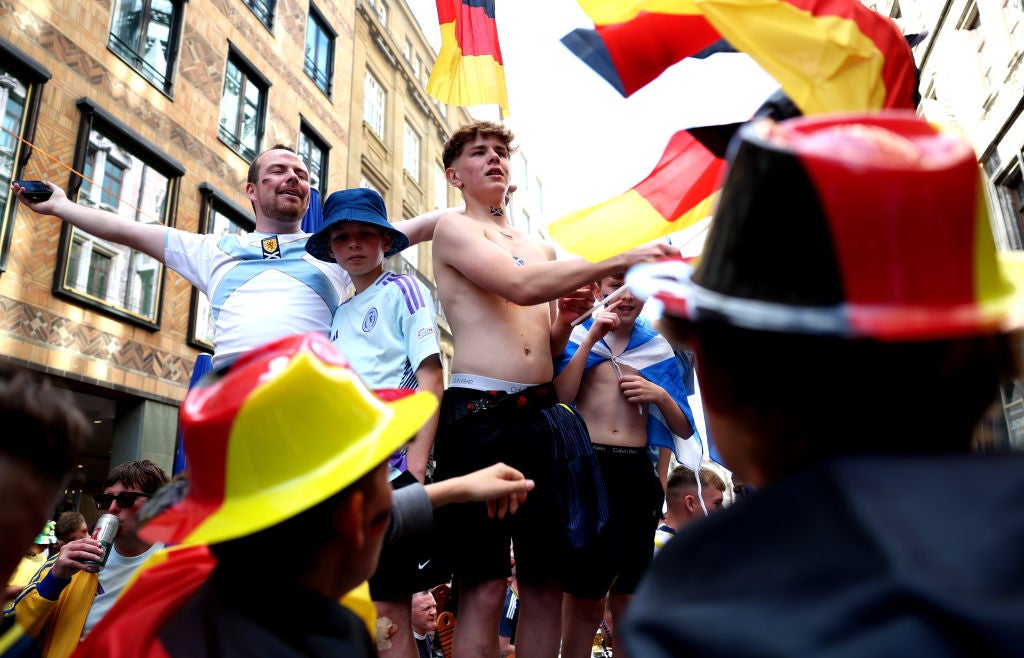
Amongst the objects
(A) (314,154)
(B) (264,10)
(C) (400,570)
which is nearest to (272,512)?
(C) (400,570)

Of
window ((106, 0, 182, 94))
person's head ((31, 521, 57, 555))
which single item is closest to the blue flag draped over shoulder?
person's head ((31, 521, 57, 555))

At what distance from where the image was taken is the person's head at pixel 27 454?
129 centimetres

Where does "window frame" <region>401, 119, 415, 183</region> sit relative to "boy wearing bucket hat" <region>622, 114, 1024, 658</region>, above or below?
above

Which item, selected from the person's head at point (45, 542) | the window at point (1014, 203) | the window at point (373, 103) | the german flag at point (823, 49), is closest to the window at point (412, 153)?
the window at point (373, 103)

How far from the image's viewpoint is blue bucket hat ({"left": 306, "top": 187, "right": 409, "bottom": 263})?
10.4 feet

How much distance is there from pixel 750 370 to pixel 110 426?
14411 mm

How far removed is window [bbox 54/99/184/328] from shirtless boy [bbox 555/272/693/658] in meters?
8.06

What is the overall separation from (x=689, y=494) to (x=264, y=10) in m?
13.3

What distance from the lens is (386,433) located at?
1.36m

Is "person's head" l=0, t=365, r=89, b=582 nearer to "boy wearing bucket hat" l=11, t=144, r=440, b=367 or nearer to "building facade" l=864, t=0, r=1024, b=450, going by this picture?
"boy wearing bucket hat" l=11, t=144, r=440, b=367

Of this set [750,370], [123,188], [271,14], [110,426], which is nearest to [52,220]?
[123,188]

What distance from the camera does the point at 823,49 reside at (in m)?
2.02

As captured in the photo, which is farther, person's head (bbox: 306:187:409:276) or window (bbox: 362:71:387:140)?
window (bbox: 362:71:387:140)

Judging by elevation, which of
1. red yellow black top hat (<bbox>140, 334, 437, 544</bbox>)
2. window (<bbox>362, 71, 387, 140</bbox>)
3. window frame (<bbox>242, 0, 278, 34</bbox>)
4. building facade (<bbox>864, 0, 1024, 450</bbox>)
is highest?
window (<bbox>362, 71, 387, 140</bbox>)
